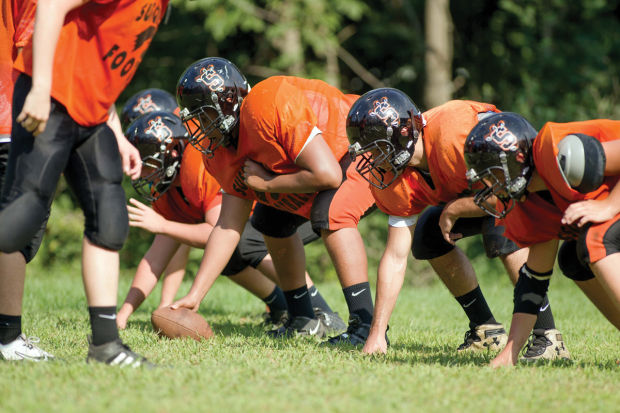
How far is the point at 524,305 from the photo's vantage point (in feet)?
13.4

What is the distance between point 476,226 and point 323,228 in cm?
99

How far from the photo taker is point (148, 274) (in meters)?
5.91

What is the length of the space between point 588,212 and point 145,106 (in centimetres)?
476

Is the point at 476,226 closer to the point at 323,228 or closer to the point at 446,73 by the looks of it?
the point at 323,228

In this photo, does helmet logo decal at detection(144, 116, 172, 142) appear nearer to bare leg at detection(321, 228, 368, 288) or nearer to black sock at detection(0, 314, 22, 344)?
bare leg at detection(321, 228, 368, 288)

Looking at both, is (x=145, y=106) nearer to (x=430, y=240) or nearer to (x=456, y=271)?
(x=430, y=240)

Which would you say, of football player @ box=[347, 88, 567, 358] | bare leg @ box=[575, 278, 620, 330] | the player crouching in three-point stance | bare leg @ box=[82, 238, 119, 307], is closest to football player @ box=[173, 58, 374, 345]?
football player @ box=[347, 88, 567, 358]

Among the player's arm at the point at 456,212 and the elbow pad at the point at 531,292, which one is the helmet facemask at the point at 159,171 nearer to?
the player's arm at the point at 456,212

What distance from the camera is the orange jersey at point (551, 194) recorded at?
369 cm

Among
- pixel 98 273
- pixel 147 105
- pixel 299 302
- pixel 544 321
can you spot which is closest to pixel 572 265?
pixel 544 321

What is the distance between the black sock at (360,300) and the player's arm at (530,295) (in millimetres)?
1104

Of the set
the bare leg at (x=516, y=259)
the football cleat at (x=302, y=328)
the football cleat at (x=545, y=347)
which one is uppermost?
the bare leg at (x=516, y=259)

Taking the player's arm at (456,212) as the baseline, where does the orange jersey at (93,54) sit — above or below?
above

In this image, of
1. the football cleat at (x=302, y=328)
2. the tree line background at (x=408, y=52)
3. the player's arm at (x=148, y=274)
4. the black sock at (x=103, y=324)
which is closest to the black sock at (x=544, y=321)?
the football cleat at (x=302, y=328)
